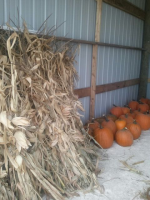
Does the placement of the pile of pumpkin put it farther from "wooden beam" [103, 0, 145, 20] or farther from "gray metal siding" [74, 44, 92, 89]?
"wooden beam" [103, 0, 145, 20]

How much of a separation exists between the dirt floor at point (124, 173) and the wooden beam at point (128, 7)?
2.71 meters

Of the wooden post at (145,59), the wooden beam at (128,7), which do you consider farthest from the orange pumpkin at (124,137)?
the wooden post at (145,59)

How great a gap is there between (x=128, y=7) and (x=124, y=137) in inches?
120

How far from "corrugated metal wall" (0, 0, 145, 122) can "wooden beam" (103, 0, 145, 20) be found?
0.08 meters

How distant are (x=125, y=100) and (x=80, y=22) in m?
2.64

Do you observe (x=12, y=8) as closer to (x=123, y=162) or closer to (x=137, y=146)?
(x=123, y=162)

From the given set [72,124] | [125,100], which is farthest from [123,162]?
[125,100]

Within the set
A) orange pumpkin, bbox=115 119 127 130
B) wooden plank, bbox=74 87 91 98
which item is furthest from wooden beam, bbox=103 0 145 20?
orange pumpkin, bbox=115 119 127 130

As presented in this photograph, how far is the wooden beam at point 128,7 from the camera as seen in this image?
4.35m

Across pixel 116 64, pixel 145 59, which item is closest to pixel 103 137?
pixel 116 64

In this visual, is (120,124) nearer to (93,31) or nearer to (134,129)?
(134,129)

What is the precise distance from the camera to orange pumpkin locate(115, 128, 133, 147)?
11.2 ft

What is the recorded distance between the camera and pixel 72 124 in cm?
250

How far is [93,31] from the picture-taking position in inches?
153
